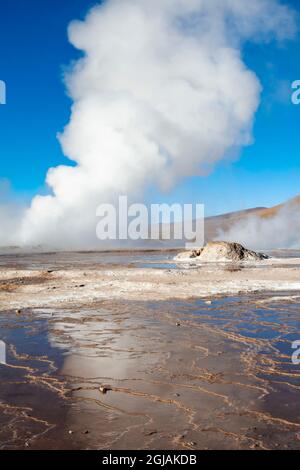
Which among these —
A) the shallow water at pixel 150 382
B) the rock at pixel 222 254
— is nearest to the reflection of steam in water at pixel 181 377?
the shallow water at pixel 150 382

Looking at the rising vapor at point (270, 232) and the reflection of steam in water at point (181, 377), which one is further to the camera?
the rising vapor at point (270, 232)

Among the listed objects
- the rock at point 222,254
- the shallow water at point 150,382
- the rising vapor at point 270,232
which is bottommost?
the shallow water at point 150,382

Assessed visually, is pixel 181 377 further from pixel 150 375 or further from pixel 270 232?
pixel 270 232

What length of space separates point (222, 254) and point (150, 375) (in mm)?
27882

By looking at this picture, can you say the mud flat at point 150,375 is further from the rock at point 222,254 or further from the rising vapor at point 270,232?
the rising vapor at point 270,232

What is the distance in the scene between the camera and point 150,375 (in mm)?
5691

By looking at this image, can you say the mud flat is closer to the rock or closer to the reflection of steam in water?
the reflection of steam in water

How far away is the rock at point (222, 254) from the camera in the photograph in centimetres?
3275

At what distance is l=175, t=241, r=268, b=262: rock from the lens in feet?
107

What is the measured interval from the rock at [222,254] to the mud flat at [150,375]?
69.3 feet

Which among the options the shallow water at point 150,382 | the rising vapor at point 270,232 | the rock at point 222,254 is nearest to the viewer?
the shallow water at point 150,382

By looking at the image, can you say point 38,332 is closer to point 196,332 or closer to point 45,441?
point 196,332

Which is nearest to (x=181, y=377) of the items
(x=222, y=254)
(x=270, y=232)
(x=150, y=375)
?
(x=150, y=375)

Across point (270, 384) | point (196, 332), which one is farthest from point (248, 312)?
point (270, 384)
